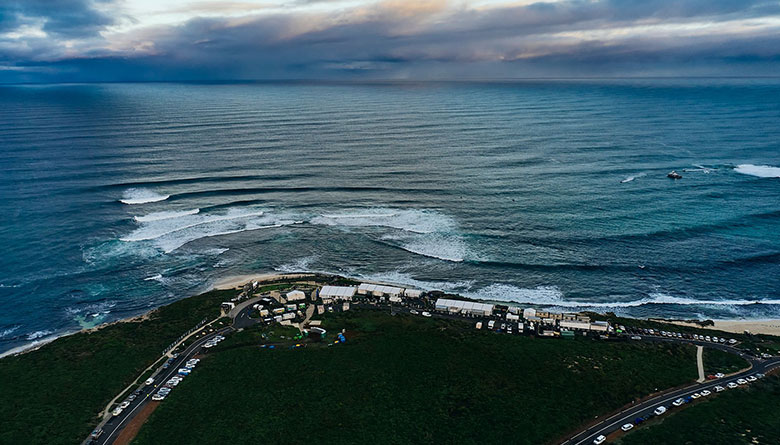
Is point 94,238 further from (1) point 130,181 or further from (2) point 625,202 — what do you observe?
(2) point 625,202

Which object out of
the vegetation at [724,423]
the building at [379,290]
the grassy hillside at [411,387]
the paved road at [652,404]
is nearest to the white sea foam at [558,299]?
the building at [379,290]

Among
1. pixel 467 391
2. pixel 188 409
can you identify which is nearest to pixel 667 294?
pixel 467 391

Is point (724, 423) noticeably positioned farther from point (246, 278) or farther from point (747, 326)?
point (246, 278)

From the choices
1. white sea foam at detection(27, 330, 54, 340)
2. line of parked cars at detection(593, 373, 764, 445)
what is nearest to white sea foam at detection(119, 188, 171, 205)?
white sea foam at detection(27, 330, 54, 340)

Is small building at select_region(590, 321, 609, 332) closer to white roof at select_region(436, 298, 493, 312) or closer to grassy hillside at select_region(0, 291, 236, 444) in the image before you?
white roof at select_region(436, 298, 493, 312)

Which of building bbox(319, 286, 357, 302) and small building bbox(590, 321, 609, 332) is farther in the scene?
building bbox(319, 286, 357, 302)

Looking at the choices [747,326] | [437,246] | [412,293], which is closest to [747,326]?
[747,326]
